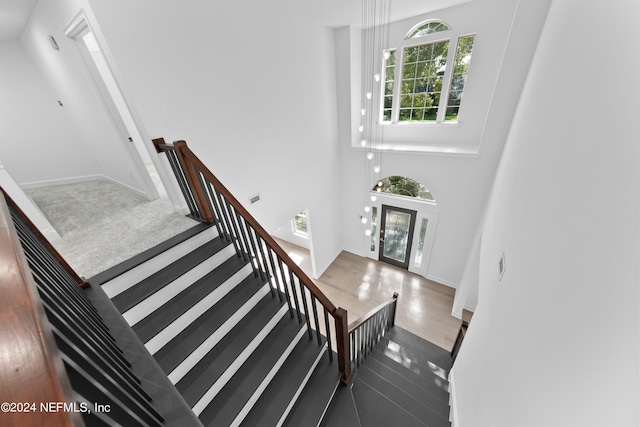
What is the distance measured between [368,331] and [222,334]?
70.2 inches

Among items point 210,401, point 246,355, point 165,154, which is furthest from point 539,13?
point 210,401

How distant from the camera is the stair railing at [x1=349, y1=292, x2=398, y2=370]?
95.6 inches

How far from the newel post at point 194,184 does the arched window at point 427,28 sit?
441cm

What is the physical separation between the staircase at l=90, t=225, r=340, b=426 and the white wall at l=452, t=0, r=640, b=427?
4.53ft

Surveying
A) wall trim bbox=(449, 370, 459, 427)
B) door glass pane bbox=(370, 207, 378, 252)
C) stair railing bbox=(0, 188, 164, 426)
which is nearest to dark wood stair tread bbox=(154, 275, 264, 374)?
stair railing bbox=(0, 188, 164, 426)

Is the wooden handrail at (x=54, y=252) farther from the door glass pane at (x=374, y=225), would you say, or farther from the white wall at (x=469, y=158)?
the door glass pane at (x=374, y=225)

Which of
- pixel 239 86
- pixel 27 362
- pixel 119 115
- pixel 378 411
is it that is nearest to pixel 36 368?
pixel 27 362

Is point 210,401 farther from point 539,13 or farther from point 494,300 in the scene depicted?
point 539,13

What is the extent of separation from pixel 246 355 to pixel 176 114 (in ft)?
8.07

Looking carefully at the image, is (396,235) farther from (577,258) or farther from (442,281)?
(577,258)

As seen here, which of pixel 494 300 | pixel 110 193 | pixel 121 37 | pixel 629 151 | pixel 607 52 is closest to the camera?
pixel 629 151

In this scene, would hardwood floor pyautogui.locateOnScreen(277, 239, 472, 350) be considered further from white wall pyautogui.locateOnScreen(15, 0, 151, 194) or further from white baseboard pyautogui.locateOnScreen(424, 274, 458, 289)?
white wall pyautogui.locateOnScreen(15, 0, 151, 194)

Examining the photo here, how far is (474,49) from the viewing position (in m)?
3.78

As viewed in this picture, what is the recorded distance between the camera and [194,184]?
2270 mm
